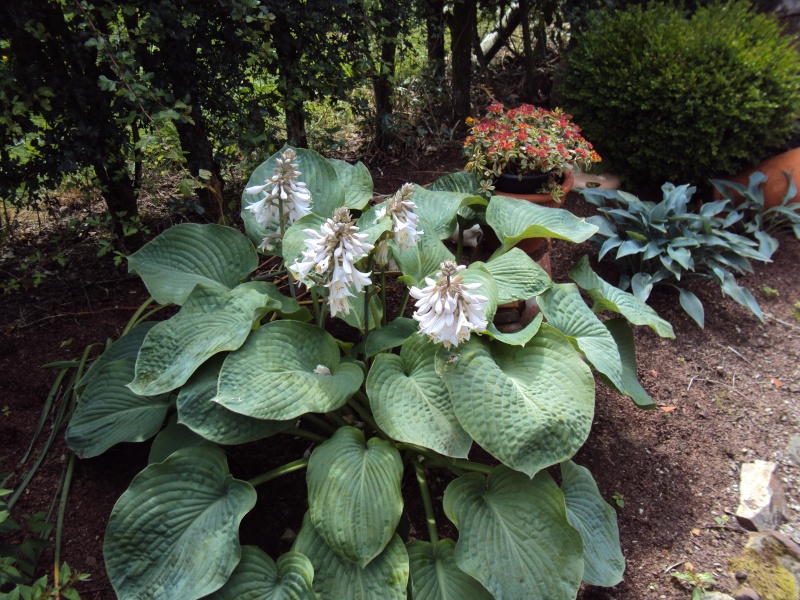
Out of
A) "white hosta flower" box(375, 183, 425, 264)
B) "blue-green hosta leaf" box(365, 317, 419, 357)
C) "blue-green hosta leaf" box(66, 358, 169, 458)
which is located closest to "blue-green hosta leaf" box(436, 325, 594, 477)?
"blue-green hosta leaf" box(365, 317, 419, 357)

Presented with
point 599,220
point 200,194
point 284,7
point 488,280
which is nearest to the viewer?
point 488,280

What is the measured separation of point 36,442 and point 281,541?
0.91 metres

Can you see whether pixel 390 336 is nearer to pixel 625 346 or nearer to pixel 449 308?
pixel 449 308

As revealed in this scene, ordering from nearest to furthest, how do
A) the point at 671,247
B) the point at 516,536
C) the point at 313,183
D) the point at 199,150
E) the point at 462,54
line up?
the point at 516,536 → the point at 313,183 → the point at 199,150 → the point at 671,247 → the point at 462,54

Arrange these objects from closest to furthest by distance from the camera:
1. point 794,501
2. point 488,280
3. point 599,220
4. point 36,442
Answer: point 488,280 < point 36,442 < point 794,501 < point 599,220

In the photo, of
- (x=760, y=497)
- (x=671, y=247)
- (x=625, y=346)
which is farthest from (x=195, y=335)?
(x=671, y=247)

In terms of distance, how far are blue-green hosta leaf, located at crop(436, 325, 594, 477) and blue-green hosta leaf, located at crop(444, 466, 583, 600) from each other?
0.17 m

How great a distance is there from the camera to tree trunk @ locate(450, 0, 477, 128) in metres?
3.83

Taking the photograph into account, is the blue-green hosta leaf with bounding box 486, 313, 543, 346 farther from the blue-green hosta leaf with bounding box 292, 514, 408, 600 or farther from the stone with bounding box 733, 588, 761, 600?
the stone with bounding box 733, 588, 761, 600

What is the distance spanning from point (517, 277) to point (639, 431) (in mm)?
940

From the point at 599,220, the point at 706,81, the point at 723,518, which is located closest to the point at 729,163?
the point at 706,81

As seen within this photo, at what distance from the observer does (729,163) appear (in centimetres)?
366

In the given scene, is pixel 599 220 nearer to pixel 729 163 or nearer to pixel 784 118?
pixel 729 163

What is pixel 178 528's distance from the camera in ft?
5.29
